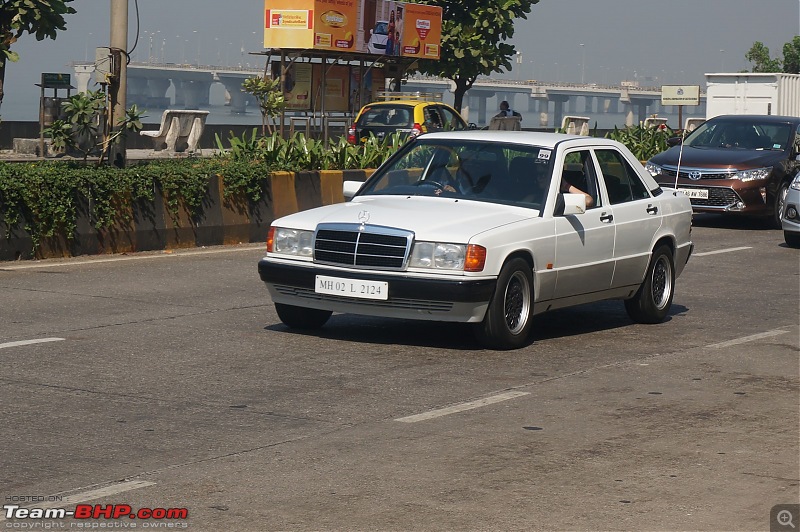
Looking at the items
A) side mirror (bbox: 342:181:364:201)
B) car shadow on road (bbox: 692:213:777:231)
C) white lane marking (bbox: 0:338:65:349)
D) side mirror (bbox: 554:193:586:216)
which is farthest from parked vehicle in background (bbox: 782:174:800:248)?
white lane marking (bbox: 0:338:65:349)

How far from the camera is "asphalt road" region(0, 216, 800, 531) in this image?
582 centimetres

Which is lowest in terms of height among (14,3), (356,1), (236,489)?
(236,489)

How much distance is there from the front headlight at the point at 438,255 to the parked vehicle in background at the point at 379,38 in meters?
28.6

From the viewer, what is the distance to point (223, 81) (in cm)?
14525

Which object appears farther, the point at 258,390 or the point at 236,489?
the point at 258,390

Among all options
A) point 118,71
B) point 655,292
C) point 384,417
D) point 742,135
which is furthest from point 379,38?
point 384,417

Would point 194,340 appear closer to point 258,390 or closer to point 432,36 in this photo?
point 258,390

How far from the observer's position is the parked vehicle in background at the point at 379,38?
37781 mm

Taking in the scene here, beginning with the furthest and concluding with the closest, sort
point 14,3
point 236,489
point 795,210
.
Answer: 1. point 795,210
2. point 14,3
3. point 236,489

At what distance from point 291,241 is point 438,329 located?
1.51 metres

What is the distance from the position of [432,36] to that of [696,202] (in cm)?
2099

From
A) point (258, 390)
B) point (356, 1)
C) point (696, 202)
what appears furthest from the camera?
point (356, 1)

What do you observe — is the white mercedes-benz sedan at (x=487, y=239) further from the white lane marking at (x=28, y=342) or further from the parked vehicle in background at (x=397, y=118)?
the parked vehicle in background at (x=397, y=118)

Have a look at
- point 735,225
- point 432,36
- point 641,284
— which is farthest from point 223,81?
point 641,284
